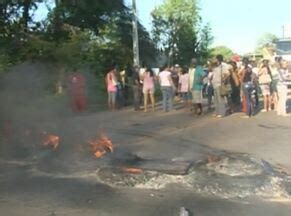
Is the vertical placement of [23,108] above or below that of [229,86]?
below

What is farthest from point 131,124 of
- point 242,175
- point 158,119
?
point 242,175

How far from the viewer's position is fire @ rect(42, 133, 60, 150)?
1105 centimetres

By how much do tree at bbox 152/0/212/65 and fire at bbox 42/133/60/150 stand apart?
33.0 meters

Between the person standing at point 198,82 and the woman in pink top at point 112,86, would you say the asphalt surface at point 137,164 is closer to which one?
the person standing at point 198,82

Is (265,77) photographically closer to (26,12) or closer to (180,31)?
(26,12)

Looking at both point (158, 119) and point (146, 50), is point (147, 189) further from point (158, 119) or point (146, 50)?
point (146, 50)

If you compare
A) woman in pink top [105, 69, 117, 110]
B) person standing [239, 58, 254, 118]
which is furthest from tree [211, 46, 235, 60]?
person standing [239, 58, 254, 118]

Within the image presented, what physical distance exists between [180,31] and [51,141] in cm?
3594

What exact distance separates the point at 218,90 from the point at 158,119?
1.92 meters

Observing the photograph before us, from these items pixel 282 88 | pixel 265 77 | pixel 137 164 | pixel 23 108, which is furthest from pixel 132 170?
pixel 265 77

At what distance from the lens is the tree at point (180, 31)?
45656 mm

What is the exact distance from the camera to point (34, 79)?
52.9 ft

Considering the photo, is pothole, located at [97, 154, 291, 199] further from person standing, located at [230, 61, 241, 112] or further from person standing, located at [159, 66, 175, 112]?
person standing, located at [159, 66, 175, 112]

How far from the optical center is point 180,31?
152 ft
